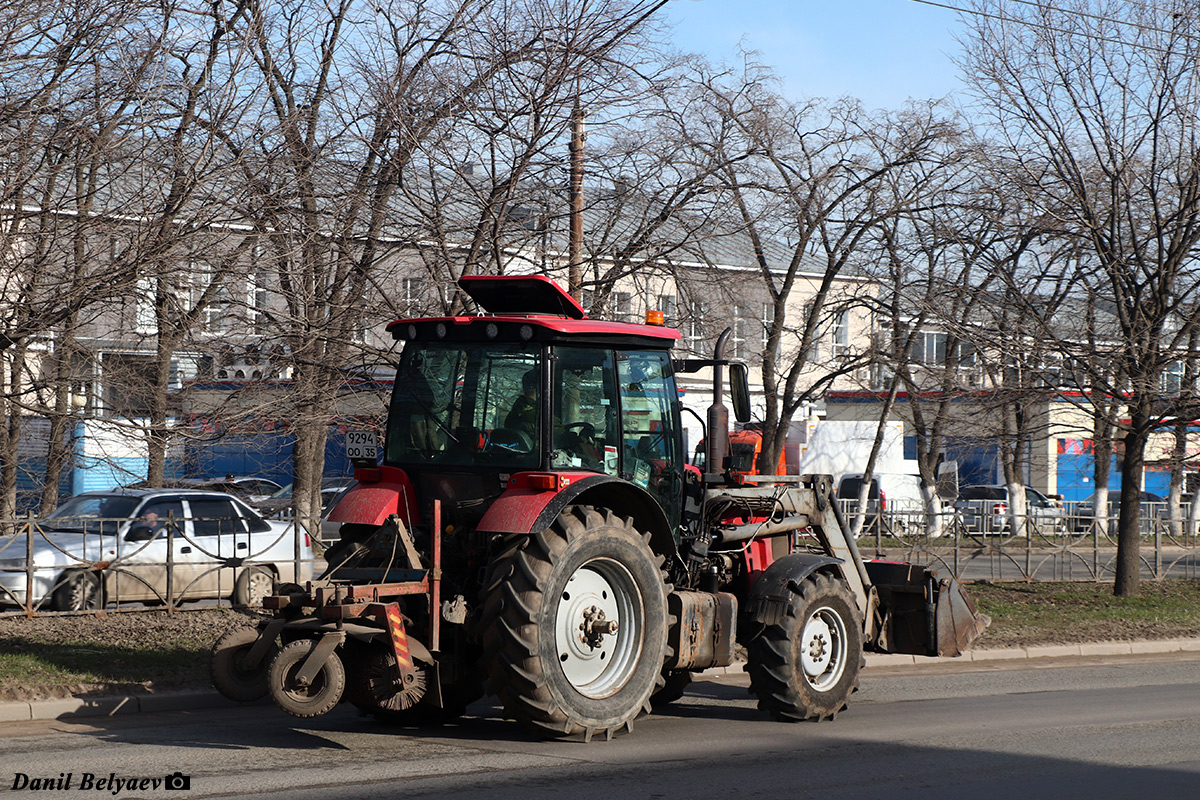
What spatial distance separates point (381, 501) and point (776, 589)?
302 centimetres

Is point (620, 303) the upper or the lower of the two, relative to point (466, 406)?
upper

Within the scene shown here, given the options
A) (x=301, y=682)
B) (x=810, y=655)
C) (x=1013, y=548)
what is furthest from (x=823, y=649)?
(x=1013, y=548)

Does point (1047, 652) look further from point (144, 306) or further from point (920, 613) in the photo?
point (144, 306)

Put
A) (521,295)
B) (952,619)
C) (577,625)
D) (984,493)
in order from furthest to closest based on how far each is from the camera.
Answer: (984,493) < (952,619) < (521,295) < (577,625)

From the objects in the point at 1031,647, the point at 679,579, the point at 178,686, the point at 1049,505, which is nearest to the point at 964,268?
the point at 1031,647

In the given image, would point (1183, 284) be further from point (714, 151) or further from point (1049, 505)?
point (1049, 505)

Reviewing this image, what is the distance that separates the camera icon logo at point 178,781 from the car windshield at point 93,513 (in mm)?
9308

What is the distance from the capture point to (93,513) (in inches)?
644

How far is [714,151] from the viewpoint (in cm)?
1742

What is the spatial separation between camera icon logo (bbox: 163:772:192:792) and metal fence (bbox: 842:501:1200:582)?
16711 millimetres

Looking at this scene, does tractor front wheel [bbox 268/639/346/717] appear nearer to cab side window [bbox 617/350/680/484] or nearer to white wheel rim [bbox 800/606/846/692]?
cab side window [bbox 617/350/680/484]

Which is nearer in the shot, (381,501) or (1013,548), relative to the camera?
(381,501)

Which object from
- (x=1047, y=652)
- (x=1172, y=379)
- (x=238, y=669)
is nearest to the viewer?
(x=238, y=669)

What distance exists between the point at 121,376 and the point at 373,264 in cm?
379
